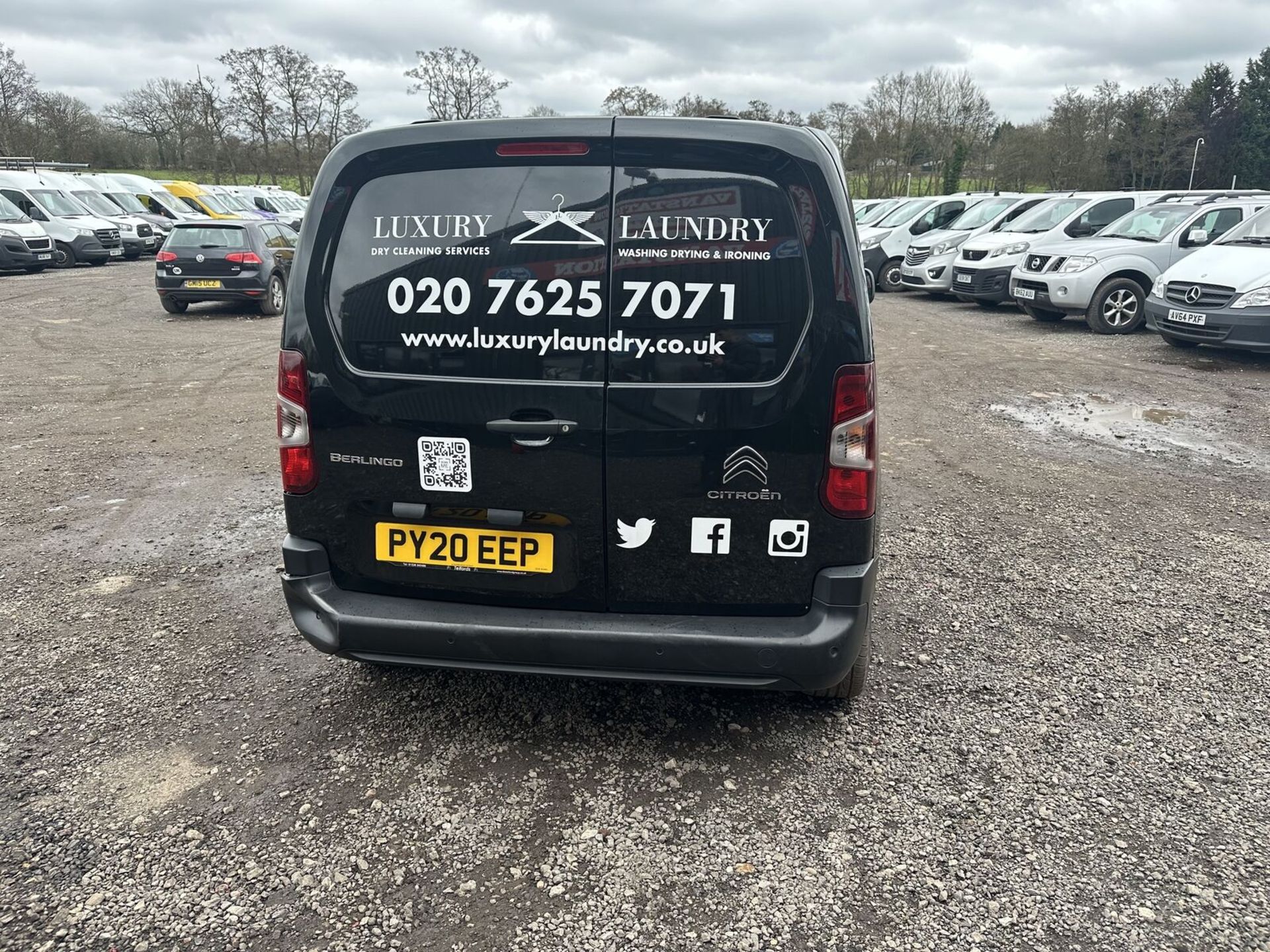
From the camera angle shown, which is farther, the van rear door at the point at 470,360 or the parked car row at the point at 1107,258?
the parked car row at the point at 1107,258

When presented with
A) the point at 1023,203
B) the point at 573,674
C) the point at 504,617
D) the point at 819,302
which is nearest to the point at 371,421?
the point at 504,617

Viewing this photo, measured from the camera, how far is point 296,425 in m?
2.99

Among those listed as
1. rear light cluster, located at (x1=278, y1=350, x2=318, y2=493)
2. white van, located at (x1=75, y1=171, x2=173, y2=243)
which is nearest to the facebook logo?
rear light cluster, located at (x1=278, y1=350, x2=318, y2=493)

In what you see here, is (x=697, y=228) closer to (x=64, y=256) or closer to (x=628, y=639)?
(x=628, y=639)

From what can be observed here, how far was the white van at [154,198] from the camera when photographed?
102 feet

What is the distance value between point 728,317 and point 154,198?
34631 mm

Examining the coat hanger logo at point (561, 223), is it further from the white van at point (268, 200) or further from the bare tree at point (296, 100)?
the bare tree at point (296, 100)

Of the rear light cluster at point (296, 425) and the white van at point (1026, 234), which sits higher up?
the white van at point (1026, 234)

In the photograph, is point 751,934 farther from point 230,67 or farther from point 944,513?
point 230,67

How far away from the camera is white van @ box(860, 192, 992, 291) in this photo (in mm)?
18672

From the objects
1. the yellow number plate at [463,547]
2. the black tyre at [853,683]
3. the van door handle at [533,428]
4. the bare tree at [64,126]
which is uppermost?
the bare tree at [64,126]

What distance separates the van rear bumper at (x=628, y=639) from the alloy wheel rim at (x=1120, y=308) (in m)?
11.7

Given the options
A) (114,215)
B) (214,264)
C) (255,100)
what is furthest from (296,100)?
(214,264)

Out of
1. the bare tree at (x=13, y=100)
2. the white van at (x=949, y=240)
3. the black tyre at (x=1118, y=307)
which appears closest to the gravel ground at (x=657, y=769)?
the black tyre at (x=1118, y=307)
